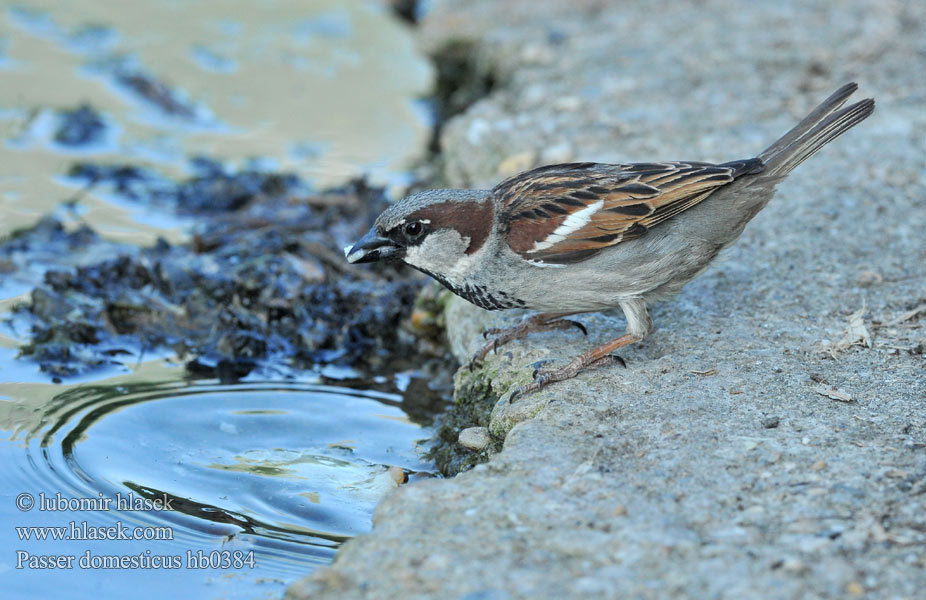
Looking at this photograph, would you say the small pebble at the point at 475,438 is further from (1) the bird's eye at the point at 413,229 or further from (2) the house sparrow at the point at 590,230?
(1) the bird's eye at the point at 413,229

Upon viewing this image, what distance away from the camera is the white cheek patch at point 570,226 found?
4184mm

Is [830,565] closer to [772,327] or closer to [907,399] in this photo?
[907,399]

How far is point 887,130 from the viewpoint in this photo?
616 cm

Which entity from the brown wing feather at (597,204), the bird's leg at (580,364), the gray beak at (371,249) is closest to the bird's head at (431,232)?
the gray beak at (371,249)

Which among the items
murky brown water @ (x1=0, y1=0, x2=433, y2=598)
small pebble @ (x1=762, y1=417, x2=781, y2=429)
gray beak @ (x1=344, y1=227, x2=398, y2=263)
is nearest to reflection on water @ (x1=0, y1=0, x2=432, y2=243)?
murky brown water @ (x1=0, y1=0, x2=433, y2=598)

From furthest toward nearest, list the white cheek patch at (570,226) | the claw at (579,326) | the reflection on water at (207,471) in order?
the claw at (579,326) → the white cheek patch at (570,226) → the reflection on water at (207,471)

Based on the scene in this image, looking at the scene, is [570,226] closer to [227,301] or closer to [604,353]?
[604,353]

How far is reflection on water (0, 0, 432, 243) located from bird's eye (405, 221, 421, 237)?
264 centimetres

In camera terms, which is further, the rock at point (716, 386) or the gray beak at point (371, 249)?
the gray beak at point (371, 249)

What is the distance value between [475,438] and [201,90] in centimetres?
528

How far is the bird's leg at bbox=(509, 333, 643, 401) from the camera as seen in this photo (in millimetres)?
3977

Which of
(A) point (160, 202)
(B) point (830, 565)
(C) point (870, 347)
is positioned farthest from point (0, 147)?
(B) point (830, 565)

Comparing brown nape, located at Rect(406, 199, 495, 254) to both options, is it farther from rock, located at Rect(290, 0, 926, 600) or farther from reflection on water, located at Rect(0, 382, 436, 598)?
reflection on water, located at Rect(0, 382, 436, 598)

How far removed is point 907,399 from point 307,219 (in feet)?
12.2
